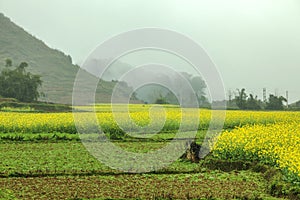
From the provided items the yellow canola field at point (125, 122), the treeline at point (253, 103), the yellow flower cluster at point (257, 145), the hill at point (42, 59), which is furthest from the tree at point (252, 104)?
the yellow flower cluster at point (257, 145)

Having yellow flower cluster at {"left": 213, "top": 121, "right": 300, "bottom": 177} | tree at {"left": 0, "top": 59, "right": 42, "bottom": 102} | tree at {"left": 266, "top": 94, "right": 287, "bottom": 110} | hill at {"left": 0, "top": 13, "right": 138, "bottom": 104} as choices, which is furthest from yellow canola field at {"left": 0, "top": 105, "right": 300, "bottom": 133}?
hill at {"left": 0, "top": 13, "right": 138, "bottom": 104}

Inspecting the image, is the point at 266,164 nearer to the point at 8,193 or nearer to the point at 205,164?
the point at 205,164

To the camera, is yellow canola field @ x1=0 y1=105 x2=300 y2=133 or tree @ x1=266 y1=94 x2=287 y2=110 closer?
yellow canola field @ x1=0 y1=105 x2=300 y2=133

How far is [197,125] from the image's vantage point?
2316 cm

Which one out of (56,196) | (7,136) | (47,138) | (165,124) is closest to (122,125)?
(165,124)

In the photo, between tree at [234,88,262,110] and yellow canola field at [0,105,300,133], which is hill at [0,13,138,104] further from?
yellow canola field at [0,105,300,133]

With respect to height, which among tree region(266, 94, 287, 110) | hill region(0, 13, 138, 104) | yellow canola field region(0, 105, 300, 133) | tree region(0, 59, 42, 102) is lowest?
yellow canola field region(0, 105, 300, 133)

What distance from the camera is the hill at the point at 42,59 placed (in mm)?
79312

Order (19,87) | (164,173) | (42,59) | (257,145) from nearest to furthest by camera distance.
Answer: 1. (164,173)
2. (257,145)
3. (19,87)
4. (42,59)

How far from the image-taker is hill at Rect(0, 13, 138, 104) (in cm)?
7931

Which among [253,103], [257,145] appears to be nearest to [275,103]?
[253,103]

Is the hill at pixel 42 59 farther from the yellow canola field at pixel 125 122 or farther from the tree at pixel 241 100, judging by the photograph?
the yellow canola field at pixel 125 122

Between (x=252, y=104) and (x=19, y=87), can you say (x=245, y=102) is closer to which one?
(x=252, y=104)

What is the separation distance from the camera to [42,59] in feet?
310
